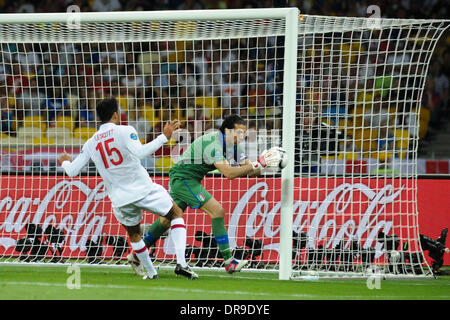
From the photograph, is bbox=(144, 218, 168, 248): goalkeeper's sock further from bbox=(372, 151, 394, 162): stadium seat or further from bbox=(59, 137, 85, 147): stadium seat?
bbox=(372, 151, 394, 162): stadium seat

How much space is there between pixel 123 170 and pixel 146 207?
A: 1.39ft

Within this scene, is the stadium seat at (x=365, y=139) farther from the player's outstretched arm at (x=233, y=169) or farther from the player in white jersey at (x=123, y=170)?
the player in white jersey at (x=123, y=170)

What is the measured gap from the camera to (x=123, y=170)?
7016mm

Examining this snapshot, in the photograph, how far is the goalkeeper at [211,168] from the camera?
25.1 feet

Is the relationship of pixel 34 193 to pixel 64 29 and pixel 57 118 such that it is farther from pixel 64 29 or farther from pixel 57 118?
pixel 64 29

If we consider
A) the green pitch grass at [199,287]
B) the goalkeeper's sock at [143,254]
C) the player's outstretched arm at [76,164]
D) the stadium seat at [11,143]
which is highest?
the stadium seat at [11,143]

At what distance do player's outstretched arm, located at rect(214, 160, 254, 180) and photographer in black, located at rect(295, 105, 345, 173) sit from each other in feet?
2.26

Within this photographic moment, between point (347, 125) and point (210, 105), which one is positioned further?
point (210, 105)

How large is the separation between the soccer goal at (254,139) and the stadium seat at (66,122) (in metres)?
0.03

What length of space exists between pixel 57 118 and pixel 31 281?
3915mm

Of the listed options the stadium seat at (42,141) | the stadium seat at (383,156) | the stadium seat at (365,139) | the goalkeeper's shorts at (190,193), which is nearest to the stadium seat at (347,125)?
the stadium seat at (365,139)

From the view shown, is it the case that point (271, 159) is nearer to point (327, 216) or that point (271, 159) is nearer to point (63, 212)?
point (327, 216)

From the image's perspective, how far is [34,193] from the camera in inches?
394

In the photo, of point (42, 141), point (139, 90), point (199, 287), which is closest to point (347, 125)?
point (199, 287)
